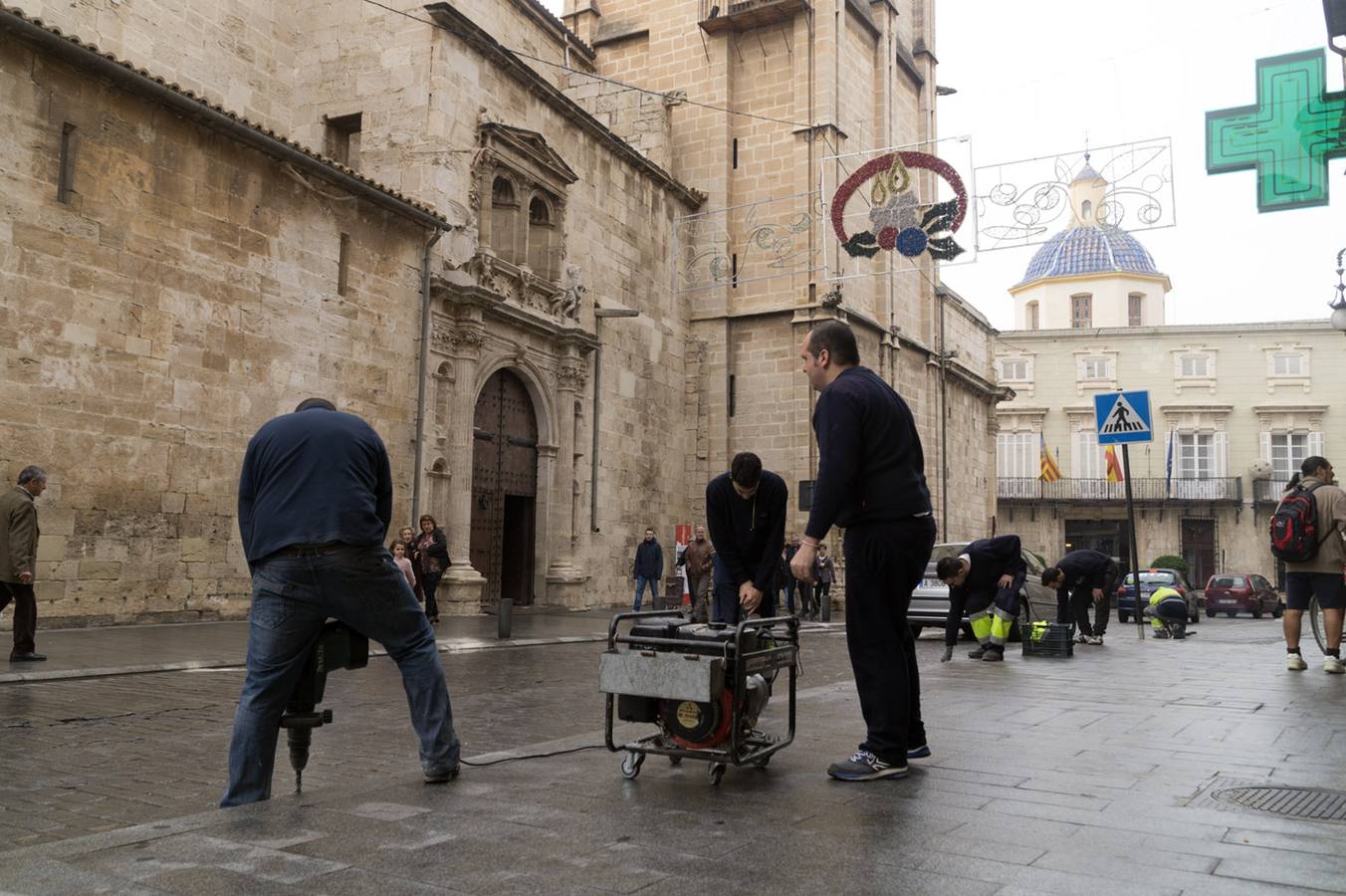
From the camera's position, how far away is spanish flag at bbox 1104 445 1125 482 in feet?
145

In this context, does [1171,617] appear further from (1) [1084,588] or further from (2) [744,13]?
(2) [744,13]

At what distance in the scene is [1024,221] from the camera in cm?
1761

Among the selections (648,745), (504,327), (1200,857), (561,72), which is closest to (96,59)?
(504,327)

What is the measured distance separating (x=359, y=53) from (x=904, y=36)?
18963 millimetres

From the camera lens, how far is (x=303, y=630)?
164 inches

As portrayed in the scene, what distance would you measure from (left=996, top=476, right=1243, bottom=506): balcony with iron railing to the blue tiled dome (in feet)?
47.9

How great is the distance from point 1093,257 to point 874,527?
6028 centimetres

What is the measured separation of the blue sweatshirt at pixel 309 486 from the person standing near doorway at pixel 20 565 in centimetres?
650

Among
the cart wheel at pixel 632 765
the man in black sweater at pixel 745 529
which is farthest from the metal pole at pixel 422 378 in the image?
the cart wheel at pixel 632 765

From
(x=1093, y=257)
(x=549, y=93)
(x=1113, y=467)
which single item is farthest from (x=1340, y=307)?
(x=1093, y=257)

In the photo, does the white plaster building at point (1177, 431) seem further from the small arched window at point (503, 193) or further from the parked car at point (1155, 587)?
the small arched window at point (503, 193)

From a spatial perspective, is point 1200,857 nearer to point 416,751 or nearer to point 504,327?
point 416,751

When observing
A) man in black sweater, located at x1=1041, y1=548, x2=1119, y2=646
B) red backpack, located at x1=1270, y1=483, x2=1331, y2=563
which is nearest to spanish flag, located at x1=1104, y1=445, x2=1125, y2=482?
man in black sweater, located at x1=1041, y1=548, x2=1119, y2=646

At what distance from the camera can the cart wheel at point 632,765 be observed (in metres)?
4.48
